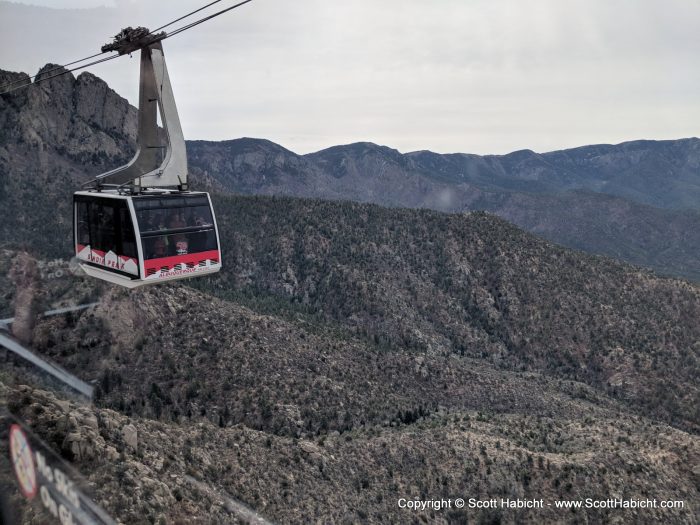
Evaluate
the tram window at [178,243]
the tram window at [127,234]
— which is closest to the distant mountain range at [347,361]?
the tram window at [127,234]

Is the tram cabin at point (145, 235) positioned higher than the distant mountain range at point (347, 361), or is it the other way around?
the tram cabin at point (145, 235)

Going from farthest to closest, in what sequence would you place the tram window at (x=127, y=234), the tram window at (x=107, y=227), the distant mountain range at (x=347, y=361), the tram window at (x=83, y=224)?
1. the distant mountain range at (x=347, y=361)
2. the tram window at (x=83, y=224)
3. the tram window at (x=107, y=227)
4. the tram window at (x=127, y=234)

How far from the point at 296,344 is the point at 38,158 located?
4926 centimetres

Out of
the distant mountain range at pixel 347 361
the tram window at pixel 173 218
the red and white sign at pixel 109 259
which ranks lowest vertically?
the distant mountain range at pixel 347 361

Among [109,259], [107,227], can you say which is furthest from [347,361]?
[107,227]

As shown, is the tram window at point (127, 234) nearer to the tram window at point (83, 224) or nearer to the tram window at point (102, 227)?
the tram window at point (102, 227)

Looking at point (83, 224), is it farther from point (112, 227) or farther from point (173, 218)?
point (173, 218)

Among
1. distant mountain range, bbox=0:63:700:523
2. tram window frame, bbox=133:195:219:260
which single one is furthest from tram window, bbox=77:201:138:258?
distant mountain range, bbox=0:63:700:523

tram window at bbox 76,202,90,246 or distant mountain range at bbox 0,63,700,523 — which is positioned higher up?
tram window at bbox 76,202,90,246

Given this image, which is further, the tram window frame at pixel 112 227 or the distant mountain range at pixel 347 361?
the distant mountain range at pixel 347 361

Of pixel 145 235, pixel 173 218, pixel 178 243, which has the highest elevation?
pixel 173 218

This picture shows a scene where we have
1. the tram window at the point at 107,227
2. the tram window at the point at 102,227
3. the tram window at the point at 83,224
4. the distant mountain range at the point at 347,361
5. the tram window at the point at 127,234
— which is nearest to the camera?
the tram window at the point at 127,234

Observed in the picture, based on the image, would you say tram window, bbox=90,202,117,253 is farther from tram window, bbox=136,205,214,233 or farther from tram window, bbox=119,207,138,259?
tram window, bbox=136,205,214,233

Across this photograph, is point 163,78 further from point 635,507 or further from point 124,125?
point 124,125
